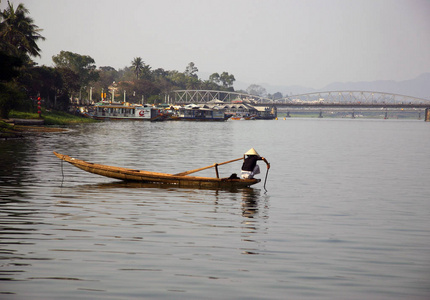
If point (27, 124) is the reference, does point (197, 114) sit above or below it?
above

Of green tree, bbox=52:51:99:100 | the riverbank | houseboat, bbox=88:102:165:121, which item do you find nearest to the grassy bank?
the riverbank

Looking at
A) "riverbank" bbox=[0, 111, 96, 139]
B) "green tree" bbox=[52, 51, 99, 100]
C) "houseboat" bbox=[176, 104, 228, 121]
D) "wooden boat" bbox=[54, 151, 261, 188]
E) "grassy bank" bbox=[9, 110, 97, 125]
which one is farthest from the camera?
"houseboat" bbox=[176, 104, 228, 121]

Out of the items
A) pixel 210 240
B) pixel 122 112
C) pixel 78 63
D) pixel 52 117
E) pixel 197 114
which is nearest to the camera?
pixel 210 240

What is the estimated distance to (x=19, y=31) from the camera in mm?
84062

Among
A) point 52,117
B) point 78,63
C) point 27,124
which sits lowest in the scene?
point 27,124

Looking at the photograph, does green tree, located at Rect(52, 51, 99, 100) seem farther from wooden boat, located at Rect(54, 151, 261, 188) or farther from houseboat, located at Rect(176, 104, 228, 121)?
wooden boat, located at Rect(54, 151, 261, 188)

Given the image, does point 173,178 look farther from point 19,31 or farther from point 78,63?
point 78,63

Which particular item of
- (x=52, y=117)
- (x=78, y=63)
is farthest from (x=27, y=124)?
(x=78, y=63)

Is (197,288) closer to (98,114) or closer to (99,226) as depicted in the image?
(99,226)

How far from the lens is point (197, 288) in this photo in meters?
10.4

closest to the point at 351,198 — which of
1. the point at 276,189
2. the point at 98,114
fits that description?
the point at 276,189

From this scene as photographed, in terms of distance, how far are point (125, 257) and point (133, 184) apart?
1338 cm

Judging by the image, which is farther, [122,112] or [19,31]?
[122,112]

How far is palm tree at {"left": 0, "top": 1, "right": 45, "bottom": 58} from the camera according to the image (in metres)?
82.9
